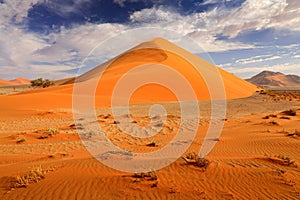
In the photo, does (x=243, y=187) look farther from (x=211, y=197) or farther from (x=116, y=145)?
(x=116, y=145)

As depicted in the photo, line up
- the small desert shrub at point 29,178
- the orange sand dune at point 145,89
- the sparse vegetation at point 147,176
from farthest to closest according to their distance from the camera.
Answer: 1. the orange sand dune at point 145,89
2. the sparse vegetation at point 147,176
3. the small desert shrub at point 29,178

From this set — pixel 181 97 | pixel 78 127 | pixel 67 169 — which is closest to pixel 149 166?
pixel 67 169

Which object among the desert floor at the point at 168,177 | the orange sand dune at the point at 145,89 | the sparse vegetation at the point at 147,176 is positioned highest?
the orange sand dune at the point at 145,89

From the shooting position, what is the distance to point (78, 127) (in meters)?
13.8

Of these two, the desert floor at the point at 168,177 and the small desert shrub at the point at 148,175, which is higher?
the small desert shrub at the point at 148,175

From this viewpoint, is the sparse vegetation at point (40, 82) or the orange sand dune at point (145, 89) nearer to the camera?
the orange sand dune at point (145, 89)

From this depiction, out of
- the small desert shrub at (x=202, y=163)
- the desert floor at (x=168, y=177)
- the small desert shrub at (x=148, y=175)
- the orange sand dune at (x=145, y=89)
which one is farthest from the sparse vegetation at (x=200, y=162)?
the orange sand dune at (x=145, y=89)

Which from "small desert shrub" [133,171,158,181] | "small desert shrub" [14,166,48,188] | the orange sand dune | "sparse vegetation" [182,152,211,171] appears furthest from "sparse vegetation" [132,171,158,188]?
the orange sand dune

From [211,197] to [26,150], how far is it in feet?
27.3

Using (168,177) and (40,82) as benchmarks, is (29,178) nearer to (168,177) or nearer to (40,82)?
(168,177)

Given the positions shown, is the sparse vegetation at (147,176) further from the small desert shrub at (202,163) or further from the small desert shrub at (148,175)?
the small desert shrub at (202,163)

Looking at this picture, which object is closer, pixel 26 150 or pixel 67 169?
pixel 67 169

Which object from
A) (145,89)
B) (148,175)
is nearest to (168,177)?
(148,175)

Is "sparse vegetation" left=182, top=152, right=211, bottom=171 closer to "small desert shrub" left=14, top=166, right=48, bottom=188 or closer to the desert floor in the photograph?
the desert floor
